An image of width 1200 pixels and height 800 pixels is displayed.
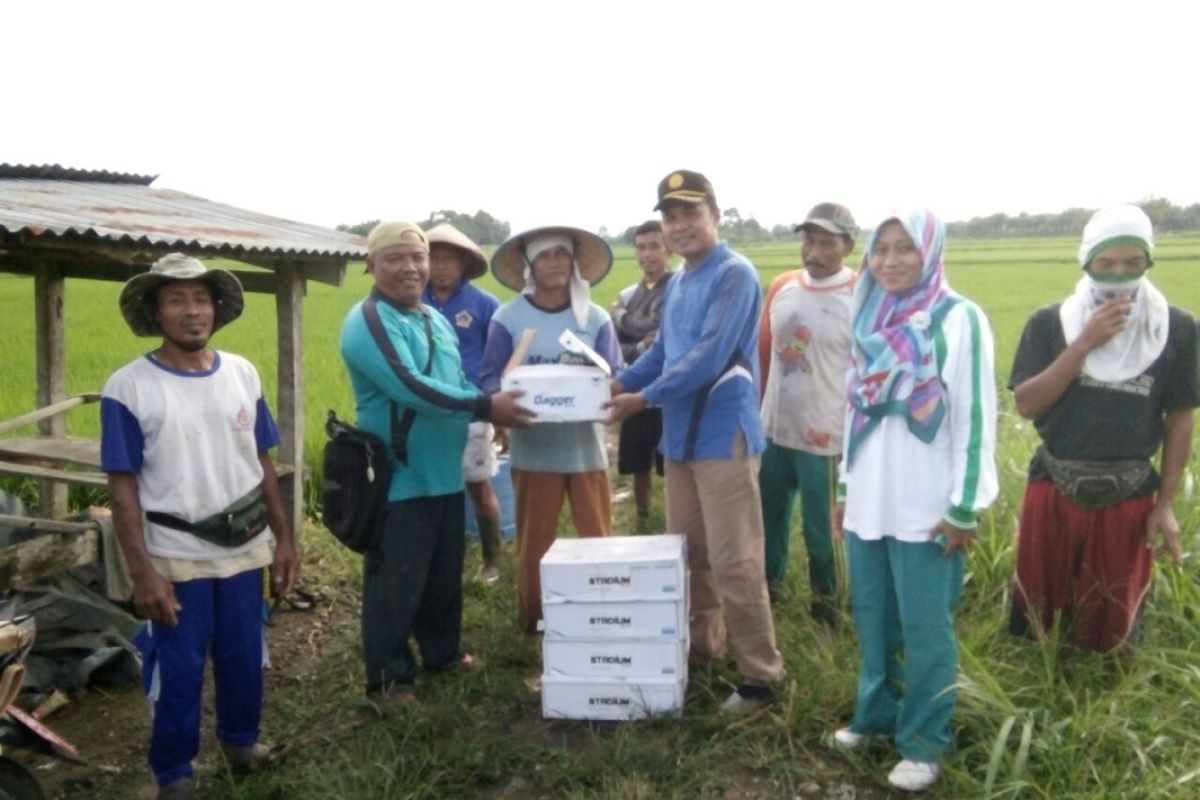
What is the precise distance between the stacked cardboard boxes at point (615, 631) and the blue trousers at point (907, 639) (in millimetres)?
636

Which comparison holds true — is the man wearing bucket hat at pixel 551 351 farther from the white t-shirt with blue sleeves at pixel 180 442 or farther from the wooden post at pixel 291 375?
the wooden post at pixel 291 375

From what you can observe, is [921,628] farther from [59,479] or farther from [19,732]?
[59,479]

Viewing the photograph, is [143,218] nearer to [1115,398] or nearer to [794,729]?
[794,729]

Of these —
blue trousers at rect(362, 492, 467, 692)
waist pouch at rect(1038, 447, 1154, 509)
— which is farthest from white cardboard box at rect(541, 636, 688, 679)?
waist pouch at rect(1038, 447, 1154, 509)

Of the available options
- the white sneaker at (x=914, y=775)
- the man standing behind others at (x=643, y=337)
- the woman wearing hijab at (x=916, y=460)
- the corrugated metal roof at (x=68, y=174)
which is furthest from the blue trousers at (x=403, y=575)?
the corrugated metal roof at (x=68, y=174)

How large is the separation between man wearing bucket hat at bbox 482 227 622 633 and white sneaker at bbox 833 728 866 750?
1329 millimetres

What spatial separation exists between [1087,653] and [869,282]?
1.45 m

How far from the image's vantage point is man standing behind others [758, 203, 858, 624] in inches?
161

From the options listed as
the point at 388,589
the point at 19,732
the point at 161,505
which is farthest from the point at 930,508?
the point at 19,732

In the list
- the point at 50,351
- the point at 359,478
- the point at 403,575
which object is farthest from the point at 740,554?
the point at 50,351

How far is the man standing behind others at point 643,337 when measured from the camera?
5531 millimetres

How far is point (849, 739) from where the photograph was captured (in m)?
3.13

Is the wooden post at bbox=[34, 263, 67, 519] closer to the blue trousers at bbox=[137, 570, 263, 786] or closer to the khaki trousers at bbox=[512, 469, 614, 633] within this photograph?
the blue trousers at bbox=[137, 570, 263, 786]

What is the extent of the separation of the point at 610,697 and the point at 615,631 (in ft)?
0.78
